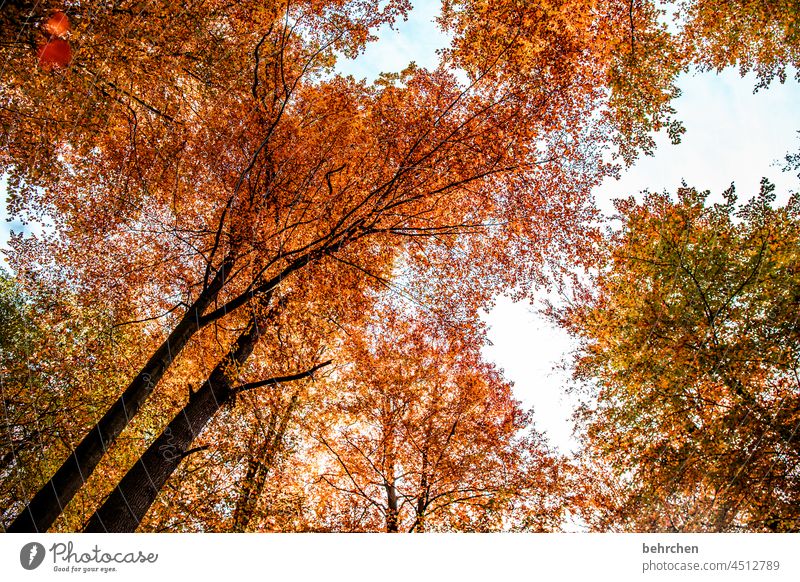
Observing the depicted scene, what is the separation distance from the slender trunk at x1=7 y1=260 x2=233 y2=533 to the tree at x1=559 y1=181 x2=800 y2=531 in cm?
487

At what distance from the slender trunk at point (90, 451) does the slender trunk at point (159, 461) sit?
1.93ft

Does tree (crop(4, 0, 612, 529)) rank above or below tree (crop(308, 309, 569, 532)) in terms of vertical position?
above

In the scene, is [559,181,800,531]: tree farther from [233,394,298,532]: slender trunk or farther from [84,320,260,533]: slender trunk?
[84,320,260,533]: slender trunk

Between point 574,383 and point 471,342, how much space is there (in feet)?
5.20

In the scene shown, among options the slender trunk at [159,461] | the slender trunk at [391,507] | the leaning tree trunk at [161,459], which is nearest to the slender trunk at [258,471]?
the leaning tree trunk at [161,459]

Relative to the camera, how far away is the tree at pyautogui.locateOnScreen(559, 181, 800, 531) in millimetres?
3863
